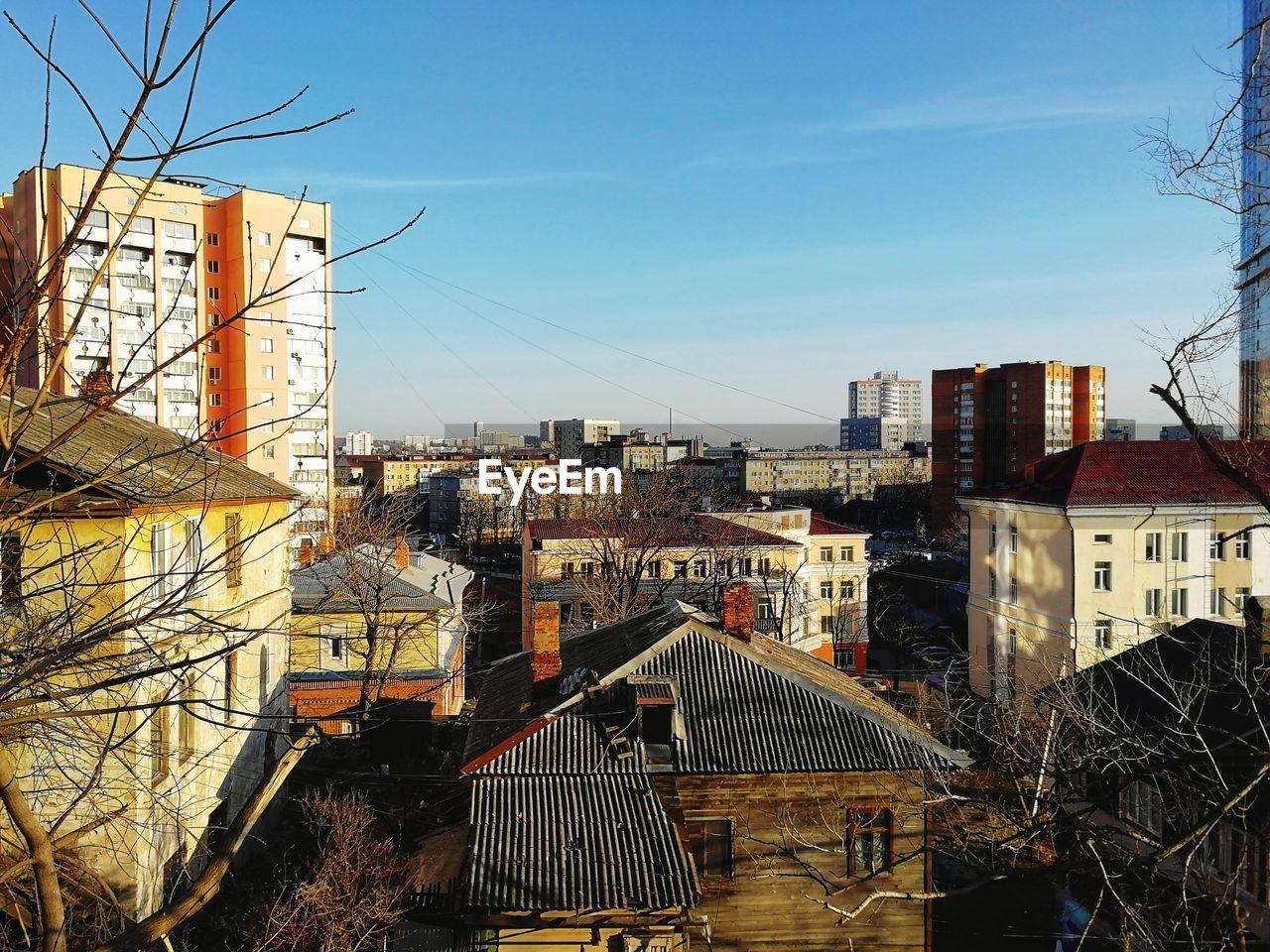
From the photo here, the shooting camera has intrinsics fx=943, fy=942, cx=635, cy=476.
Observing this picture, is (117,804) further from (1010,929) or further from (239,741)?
(1010,929)

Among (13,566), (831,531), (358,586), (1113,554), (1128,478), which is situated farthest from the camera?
(831,531)

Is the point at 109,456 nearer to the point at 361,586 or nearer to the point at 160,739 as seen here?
the point at 160,739

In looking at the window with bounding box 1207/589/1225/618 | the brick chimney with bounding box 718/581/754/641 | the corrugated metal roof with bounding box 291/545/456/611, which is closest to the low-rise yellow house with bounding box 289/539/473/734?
the corrugated metal roof with bounding box 291/545/456/611

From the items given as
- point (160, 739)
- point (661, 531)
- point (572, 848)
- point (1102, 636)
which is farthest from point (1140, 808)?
point (661, 531)

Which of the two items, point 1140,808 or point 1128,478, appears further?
point 1128,478

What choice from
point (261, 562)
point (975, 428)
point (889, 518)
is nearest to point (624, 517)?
point (261, 562)

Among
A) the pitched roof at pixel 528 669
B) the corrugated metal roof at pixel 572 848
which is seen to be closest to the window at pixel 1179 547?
the pitched roof at pixel 528 669

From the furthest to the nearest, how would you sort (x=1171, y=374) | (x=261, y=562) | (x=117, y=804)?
(x=261, y=562), (x=117, y=804), (x=1171, y=374)

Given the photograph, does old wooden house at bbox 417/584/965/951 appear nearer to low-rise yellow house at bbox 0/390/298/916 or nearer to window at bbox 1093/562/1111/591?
low-rise yellow house at bbox 0/390/298/916
